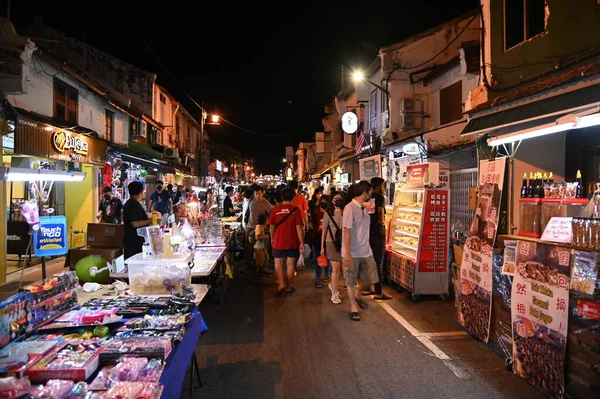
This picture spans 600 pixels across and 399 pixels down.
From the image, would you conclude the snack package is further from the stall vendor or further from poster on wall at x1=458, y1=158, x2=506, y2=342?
the stall vendor

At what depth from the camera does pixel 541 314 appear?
4223 mm

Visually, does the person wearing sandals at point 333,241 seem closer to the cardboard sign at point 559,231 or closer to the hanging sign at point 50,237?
the cardboard sign at point 559,231

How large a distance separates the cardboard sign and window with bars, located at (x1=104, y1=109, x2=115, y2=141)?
15.2m

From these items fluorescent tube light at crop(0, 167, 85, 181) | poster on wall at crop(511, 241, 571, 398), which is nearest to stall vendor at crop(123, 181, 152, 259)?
fluorescent tube light at crop(0, 167, 85, 181)

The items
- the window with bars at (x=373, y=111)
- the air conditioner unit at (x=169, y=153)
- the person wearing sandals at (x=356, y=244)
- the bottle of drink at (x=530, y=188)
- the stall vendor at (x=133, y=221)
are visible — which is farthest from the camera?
the air conditioner unit at (x=169, y=153)

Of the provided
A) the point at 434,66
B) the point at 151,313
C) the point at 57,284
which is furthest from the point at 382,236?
the point at 434,66

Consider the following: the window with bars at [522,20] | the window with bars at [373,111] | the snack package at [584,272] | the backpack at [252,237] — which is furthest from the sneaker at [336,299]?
the window with bars at [373,111]

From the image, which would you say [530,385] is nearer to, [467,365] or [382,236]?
[467,365]

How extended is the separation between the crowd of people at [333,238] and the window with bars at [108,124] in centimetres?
764

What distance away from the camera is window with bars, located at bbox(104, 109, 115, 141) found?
15172mm

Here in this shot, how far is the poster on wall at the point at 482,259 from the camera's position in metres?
5.34

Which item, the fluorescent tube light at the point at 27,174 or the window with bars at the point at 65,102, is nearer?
the fluorescent tube light at the point at 27,174

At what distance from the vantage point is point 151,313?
3.57 metres

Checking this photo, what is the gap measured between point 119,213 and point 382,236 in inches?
328
